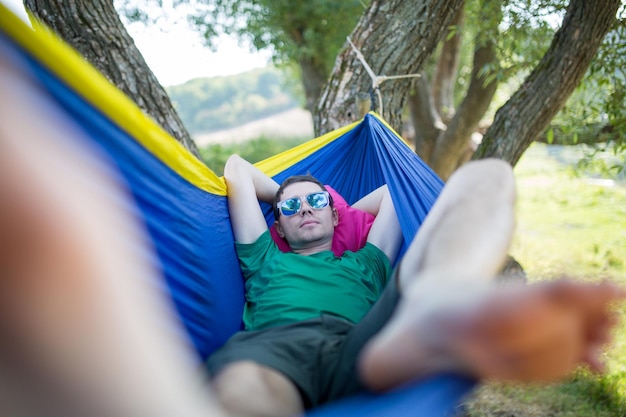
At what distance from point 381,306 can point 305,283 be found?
0.44 meters

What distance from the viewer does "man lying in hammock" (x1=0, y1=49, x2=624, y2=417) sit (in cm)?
74

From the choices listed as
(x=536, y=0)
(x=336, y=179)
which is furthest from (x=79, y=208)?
(x=536, y=0)

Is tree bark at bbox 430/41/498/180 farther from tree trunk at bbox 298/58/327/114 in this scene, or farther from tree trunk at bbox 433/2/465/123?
tree trunk at bbox 298/58/327/114

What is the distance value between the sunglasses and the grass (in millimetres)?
758

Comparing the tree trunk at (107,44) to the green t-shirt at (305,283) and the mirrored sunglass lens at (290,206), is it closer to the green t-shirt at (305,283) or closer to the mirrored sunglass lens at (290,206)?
the mirrored sunglass lens at (290,206)

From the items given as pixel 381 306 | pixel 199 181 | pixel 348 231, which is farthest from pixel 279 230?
pixel 381 306

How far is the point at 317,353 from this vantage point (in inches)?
53.6

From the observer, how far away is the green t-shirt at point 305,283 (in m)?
1.57

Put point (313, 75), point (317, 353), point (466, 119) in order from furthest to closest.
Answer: point (313, 75) < point (466, 119) < point (317, 353)

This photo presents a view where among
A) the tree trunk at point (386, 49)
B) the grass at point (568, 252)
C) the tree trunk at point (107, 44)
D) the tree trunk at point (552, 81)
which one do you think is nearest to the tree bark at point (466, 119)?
the grass at point (568, 252)

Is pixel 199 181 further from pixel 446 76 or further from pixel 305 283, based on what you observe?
pixel 446 76

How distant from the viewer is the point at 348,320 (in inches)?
61.3

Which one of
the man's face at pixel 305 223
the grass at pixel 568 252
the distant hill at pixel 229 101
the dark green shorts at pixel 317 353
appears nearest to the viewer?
the dark green shorts at pixel 317 353

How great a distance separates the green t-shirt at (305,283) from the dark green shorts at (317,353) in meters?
0.09
